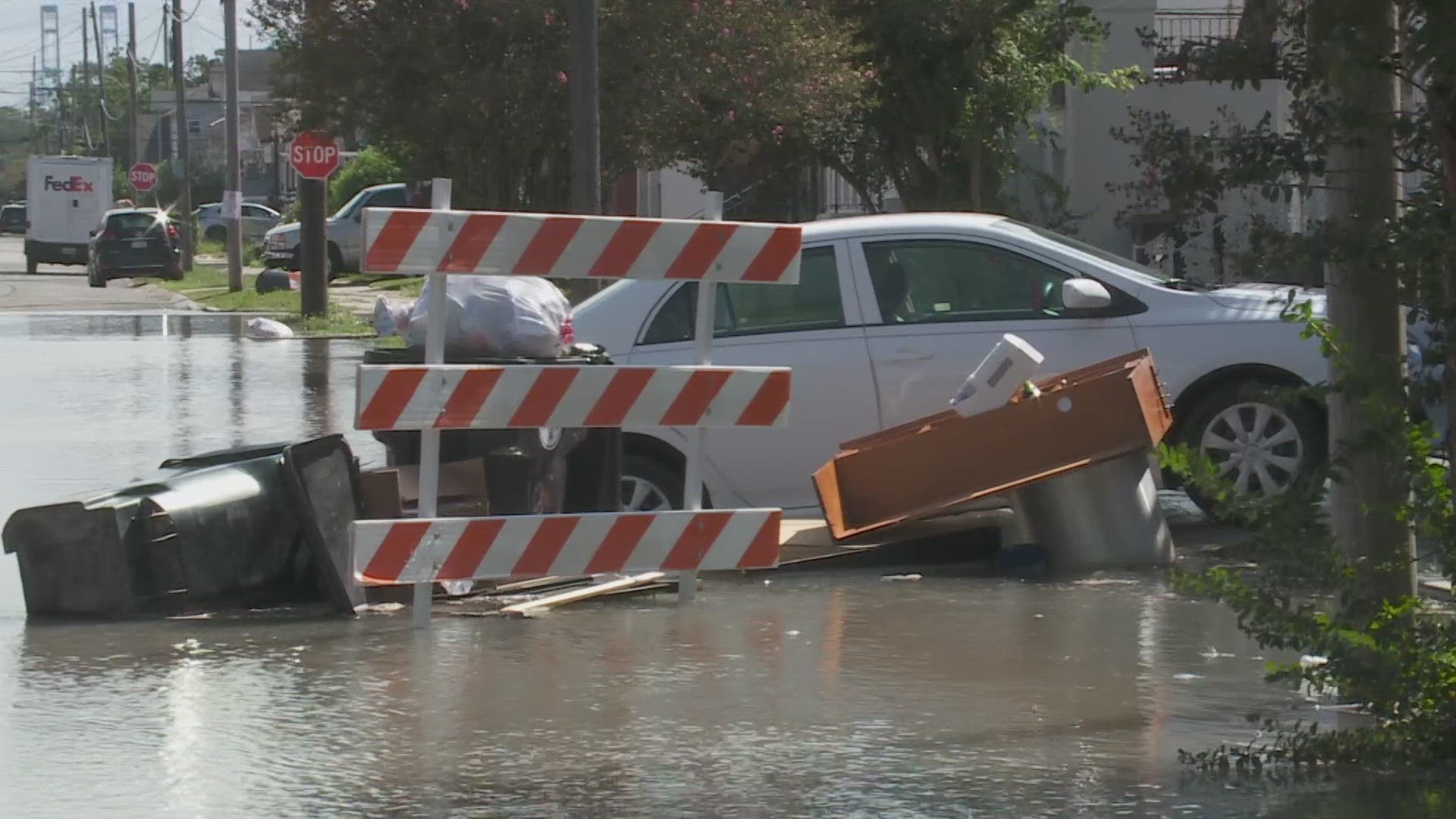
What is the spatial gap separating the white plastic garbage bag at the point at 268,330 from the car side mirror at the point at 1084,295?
17785mm

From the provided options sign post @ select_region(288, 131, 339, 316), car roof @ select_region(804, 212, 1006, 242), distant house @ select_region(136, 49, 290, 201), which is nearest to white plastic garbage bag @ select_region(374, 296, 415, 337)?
car roof @ select_region(804, 212, 1006, 242)

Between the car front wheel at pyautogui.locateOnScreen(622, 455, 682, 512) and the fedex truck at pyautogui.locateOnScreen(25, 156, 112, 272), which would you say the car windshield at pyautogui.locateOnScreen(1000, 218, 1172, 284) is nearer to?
the car front wheel at pyautogui.locateOnScreen(622, 455, 682, 512)

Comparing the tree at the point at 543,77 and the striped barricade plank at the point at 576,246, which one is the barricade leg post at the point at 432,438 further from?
the tree at the point at 543,77

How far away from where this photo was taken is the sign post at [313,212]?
27.8 m

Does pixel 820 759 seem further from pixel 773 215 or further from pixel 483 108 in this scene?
pixel 773 215

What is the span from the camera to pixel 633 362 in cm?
993

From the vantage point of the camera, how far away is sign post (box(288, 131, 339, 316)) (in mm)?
27750

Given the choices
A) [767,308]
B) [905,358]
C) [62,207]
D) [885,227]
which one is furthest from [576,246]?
[62,207]

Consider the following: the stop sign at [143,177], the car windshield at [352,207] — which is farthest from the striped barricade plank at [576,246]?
the stop sign at [143,177]

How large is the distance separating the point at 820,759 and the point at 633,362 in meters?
4.31

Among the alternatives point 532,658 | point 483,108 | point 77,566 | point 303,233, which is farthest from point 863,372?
point 303,233

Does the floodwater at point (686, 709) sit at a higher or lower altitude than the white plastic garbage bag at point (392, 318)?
lower

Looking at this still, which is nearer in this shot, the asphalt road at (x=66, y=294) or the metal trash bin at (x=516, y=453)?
the metal trash bin at (x=516, y=453)

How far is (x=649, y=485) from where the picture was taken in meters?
9.63
